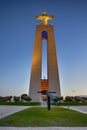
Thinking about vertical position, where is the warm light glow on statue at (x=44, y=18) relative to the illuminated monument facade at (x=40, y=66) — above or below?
above

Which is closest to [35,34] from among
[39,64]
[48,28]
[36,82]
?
[48,28]

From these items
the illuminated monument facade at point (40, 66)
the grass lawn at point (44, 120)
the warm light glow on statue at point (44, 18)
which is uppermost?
the warm light glow on statue at point (44, 18)

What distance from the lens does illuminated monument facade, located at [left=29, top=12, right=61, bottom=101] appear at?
60.8m

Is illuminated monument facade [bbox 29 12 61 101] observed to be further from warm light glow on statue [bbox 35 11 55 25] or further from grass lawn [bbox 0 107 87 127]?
grass lawn [bbox 0 107 87 127]

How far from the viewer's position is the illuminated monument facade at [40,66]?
2394 inches

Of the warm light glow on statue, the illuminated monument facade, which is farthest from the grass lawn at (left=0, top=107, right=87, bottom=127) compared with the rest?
the warm light glow on statue

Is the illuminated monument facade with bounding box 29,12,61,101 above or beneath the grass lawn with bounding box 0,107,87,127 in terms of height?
above

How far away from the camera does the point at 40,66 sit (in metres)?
62.8

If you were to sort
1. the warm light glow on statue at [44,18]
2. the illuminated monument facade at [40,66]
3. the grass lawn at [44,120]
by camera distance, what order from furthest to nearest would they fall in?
the warm light glow on statue at [44,18] → the illuminated monument facade at [40,66] → the grass lawn at [44,120]

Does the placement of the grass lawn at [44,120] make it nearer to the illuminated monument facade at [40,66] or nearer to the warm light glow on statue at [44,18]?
the illuminated monument facade at [40,66]

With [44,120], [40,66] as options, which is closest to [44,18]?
[40,66]

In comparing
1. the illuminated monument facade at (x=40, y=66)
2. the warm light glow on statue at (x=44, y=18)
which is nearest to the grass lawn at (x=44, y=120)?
the illuminated monument facade at (x=40, y=66)

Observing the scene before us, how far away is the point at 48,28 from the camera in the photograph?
215ft

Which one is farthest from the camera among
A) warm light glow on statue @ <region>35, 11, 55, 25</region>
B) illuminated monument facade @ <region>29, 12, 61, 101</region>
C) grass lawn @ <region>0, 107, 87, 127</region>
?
warm light glow on statue @ <region>35, 11, 55, 25</region>
